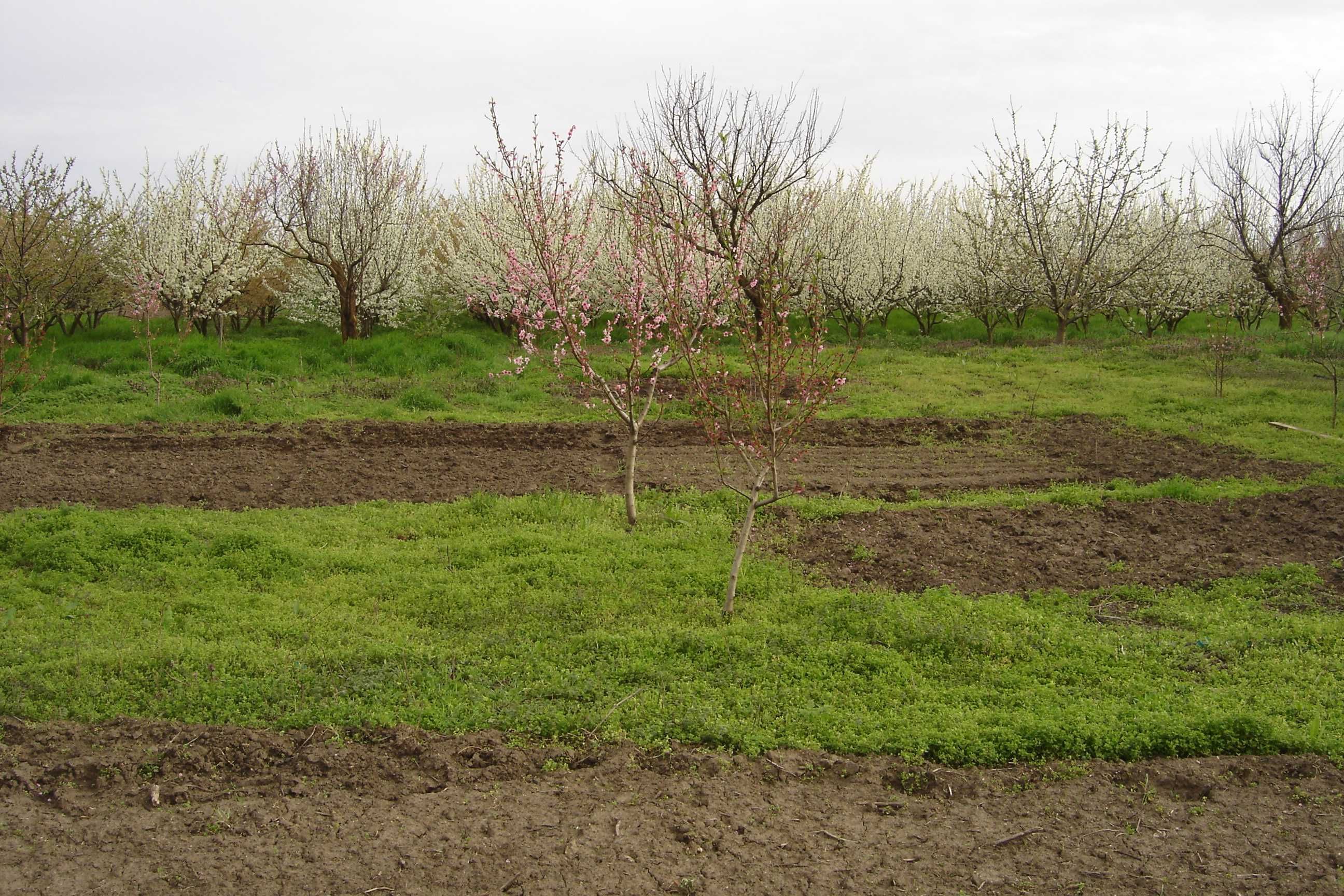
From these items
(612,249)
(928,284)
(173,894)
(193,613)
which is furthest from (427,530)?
(928,284)

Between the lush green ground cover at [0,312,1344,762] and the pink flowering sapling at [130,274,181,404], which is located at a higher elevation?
the pink flowering sapling at [130,274,181,404]

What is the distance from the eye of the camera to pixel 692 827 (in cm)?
368

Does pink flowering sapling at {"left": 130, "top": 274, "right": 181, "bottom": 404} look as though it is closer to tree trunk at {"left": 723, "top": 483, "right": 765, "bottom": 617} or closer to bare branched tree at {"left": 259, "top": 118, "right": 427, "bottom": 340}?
bare branched tree at {"left": 259, "top": 118, "right": 427, "bottom": 340}

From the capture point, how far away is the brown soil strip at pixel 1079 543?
636cm

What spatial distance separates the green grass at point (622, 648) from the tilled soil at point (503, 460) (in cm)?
134

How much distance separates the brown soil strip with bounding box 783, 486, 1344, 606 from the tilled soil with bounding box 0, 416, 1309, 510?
3.32 feet

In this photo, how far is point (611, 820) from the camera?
12.2 feet

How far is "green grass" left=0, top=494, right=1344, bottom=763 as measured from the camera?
4410mm

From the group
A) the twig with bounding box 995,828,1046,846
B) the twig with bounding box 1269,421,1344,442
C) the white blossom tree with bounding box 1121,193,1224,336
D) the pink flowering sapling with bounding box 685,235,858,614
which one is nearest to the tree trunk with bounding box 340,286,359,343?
the pink flowering sapling with bounding box 685,235,858,614

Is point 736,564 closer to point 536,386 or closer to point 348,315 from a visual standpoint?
point 536,386

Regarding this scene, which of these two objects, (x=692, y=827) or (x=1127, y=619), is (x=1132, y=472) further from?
(x=692, y=827)

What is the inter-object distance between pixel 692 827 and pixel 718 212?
446 inches

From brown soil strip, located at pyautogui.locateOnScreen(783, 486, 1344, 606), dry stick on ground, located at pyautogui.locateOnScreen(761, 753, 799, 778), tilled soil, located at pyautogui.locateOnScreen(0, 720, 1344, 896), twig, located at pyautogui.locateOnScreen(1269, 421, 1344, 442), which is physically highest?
twig, located at pyautogui.locateOnScreen(1269, 421, 1344, 442)

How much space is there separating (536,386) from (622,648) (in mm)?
8542
